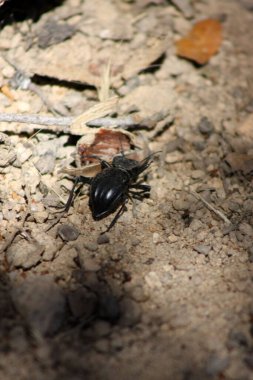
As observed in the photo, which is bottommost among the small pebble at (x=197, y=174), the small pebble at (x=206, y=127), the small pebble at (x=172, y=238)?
the small pebble at (x=197, y=174)

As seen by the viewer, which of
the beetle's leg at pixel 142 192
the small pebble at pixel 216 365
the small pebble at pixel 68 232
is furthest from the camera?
the beetle's leg at pixel 142 192

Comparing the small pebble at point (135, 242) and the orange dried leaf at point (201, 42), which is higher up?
the orange dried leaf at point (201, 42)

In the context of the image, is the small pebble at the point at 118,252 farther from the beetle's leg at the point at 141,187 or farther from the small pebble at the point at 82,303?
the beetle's leg at the point at 141,187

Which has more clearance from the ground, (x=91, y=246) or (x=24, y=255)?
(x=24, y=255)

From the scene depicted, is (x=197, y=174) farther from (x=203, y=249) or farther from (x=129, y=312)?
(x=129, y=312)

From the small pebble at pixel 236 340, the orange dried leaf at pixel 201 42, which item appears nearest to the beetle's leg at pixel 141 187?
the small pebble at pixel 236 340

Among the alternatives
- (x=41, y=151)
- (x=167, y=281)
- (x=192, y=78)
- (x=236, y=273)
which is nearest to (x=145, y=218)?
(x=167, y=281)

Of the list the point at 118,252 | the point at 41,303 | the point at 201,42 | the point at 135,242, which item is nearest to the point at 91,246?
the point at 118,252
